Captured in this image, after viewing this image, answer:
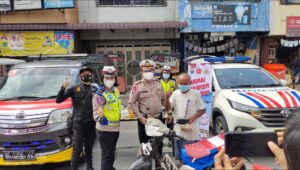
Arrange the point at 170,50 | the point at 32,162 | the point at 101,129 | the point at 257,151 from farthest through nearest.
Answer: the point at 170,50, the point at 32,162, the point at 101,129, the point at 257,151

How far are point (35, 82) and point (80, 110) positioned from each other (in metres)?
1.55

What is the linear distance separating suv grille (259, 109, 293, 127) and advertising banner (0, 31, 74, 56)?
977 centimetres

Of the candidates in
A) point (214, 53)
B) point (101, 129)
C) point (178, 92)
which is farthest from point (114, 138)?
point (214, 53)

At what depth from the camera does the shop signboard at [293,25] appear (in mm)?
14297

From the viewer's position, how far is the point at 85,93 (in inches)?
177

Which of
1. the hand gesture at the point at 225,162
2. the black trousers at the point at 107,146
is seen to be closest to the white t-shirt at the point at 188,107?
the black trousers at the point at 107,146

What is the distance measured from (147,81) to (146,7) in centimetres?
1000

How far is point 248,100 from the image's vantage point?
539cm

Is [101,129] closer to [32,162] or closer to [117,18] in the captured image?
[32,162]

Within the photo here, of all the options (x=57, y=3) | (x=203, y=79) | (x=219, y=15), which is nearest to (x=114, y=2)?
(x=57, y=3)

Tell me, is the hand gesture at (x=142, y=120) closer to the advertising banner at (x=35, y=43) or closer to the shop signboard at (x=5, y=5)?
the advertising banner at (x=35, y=43)

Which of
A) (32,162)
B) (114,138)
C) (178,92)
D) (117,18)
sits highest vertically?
(117,18)

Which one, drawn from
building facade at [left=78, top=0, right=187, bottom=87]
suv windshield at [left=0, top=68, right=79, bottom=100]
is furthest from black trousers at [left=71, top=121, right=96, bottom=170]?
building facade at [left=78, top=0, right=187, bottom=87]

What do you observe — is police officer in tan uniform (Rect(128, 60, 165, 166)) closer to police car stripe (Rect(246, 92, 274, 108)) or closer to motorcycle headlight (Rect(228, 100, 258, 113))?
motorcycle headlight (Rect(228, 100, 258, 113))
